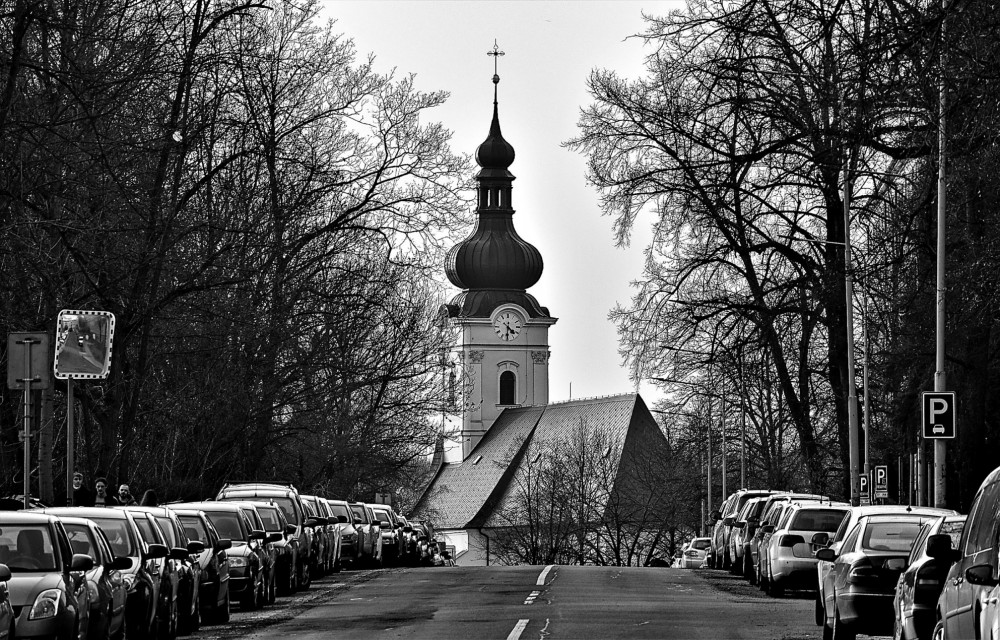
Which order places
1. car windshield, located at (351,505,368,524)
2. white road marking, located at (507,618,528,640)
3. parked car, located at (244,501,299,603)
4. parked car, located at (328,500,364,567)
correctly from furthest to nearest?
car windshield, located at (351,505,368,524) < parked car, located at (328,500,364,567) < parked car, located at (244,501,299,603) < white road marking, located at (507,618,528,640)

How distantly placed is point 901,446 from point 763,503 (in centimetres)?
1000

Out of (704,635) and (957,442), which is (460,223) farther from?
(704,635)

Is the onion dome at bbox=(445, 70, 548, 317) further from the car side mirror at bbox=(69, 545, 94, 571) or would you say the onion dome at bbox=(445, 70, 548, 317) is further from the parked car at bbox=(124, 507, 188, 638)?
the car side mirror at bbox=(69, 545, 94, 571)

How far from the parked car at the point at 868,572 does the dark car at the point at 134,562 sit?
646cm

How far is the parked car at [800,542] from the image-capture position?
90.8 feet

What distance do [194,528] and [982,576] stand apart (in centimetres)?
1425

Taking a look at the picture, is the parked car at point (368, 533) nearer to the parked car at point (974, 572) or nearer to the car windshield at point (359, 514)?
the car windshield at point (359, 514)

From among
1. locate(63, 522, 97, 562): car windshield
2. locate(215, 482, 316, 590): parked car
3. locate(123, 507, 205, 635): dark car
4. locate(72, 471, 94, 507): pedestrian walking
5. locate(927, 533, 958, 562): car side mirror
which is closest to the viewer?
locate(927, 533, 958, 562): car side mirror

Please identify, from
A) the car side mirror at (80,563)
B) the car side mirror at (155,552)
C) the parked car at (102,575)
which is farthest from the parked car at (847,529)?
the car side mirror at (80,563)

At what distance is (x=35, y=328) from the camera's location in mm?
27344

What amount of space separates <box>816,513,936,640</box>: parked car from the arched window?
120675 millimetres

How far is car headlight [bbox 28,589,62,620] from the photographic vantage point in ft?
48.4

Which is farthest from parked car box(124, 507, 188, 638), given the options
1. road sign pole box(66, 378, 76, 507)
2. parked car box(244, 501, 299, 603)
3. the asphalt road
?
parked car box(244, 501, 299, 603)

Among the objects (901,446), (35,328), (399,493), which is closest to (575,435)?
(399,493)
